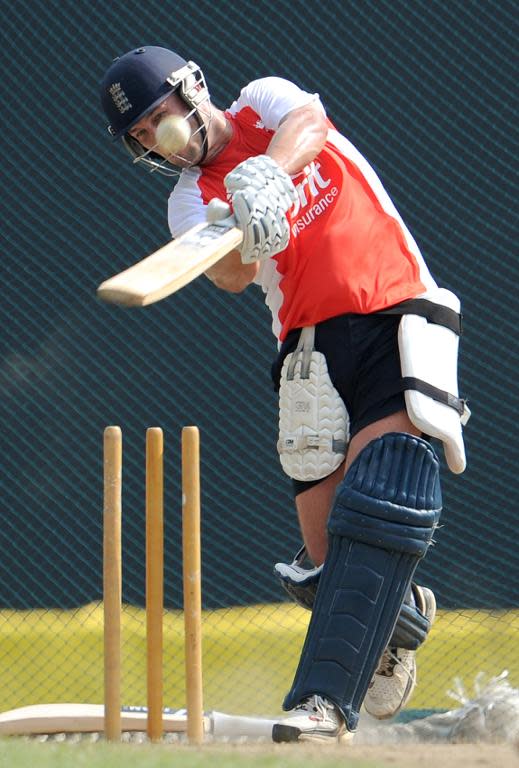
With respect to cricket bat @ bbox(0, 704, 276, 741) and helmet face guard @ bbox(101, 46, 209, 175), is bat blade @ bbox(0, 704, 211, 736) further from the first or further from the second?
helmet face guard @ bbox(101, 46, 209, 175)

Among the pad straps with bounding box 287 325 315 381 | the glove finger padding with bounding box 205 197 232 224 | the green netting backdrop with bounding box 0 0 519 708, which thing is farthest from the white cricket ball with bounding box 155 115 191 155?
the green netting backdrop with bounding box 0 0 519 708

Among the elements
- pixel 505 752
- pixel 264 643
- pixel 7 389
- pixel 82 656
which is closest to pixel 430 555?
pixel 264 643

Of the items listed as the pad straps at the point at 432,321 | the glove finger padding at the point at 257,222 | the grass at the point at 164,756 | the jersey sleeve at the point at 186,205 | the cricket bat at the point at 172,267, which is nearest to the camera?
the grass at the point at 164,756

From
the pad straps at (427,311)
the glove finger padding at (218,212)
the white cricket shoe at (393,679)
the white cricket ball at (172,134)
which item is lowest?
the white cricket shoe at (393,679)

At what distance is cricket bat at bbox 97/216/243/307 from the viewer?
6.55 ft

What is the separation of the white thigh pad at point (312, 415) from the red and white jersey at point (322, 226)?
0.27ft

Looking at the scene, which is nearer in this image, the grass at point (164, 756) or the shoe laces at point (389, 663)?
the grass at point (164, 756)

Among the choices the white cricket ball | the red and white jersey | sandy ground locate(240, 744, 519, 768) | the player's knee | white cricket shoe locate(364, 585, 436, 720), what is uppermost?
the white cricket ball

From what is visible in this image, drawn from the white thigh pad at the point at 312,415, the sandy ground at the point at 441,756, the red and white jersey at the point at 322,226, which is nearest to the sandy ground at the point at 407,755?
the sandy ground at the point at 441,756

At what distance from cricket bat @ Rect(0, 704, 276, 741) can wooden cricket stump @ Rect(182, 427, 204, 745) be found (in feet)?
2.07

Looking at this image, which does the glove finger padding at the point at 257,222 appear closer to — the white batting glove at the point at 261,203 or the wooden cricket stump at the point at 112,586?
the white batting glove at the point at 261,203

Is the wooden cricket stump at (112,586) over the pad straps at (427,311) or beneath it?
beneath

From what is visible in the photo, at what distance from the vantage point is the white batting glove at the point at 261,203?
2221 millimetres

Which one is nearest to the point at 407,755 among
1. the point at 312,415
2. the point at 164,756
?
the point at 164,756
